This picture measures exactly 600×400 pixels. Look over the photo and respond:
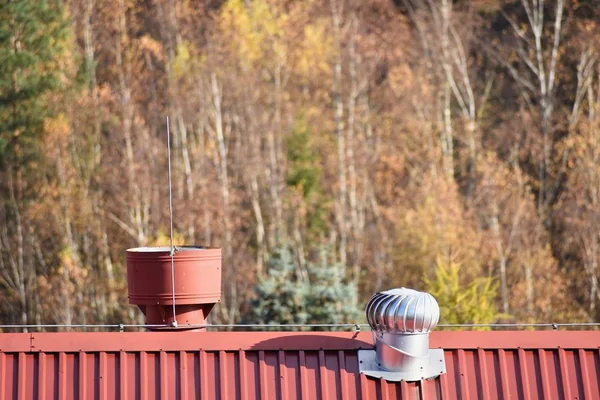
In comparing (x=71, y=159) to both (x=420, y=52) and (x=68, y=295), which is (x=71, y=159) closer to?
(x=68, y=295)

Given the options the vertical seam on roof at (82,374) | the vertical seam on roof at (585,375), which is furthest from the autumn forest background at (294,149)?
the vertical seam on roof at (82,374)

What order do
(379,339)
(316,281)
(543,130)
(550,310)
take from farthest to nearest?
1. (543,130)
2. (550,310)
3. (316,281)
4. (379,339)

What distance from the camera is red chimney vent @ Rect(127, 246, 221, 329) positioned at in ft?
35.1

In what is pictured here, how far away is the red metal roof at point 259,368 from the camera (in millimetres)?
9562

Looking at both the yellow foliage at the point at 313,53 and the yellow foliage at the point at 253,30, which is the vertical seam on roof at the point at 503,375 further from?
the yellow foliage at the point at 313,53

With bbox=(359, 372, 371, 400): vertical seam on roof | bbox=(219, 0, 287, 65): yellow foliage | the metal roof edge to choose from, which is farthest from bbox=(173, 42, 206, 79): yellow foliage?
bbox=(359, 372, 371, 400): vertical seam on roof

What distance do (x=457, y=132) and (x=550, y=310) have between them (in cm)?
1038

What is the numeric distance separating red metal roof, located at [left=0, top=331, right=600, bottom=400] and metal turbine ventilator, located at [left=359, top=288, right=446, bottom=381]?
103 mm

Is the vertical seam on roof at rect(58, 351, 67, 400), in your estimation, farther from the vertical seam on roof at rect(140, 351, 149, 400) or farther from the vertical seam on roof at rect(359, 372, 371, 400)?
the vertical seam on roof at rect(359, 372, 371, 400)

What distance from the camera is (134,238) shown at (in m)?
38.7

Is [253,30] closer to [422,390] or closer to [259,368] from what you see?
[259,368]

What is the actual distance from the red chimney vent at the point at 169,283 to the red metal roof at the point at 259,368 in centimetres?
93

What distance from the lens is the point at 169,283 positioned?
Result: 35.0ft

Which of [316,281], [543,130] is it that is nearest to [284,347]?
[316,281]
